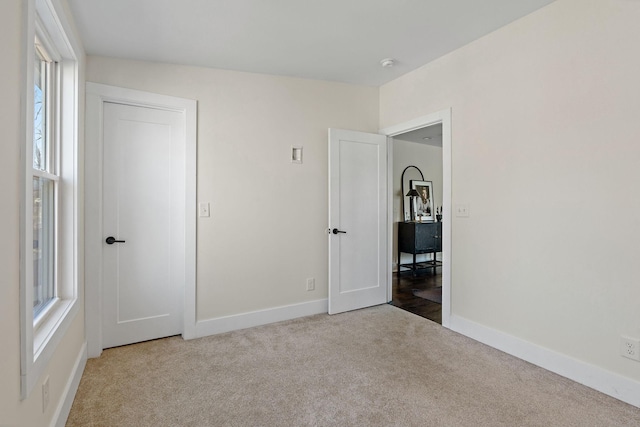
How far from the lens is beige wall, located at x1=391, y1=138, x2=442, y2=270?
18.2 ft

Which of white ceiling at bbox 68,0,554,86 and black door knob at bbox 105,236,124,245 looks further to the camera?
black door knob at bbox 105,236,124,245

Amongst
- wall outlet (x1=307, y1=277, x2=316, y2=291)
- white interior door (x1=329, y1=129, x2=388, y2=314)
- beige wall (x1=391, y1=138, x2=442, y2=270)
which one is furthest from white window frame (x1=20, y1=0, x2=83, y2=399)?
beige wall (x1=391, y1=138, x2=442, y2=270)

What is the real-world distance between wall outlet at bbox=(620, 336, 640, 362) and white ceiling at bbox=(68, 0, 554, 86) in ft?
7.10

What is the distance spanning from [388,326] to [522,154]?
1.84 m

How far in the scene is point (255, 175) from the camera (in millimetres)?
3094

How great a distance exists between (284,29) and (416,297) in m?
3.24

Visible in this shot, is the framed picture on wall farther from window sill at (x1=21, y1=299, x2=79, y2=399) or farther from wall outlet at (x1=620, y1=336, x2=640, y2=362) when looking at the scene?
window sill at (x1=21, y1=299, x2=79, y2=399)

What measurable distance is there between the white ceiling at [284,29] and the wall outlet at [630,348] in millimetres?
2165

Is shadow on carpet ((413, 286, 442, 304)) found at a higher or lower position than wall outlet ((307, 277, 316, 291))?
lower

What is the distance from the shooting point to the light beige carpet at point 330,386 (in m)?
1.74

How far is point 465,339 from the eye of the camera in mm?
2713

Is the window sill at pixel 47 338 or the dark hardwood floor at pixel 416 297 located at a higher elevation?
the window sill at pixel 47 338

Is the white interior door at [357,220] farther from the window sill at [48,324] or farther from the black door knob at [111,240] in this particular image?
the window sill at [48,324]

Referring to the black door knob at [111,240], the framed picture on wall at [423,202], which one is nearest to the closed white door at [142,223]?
the black door knob at [111,240]
